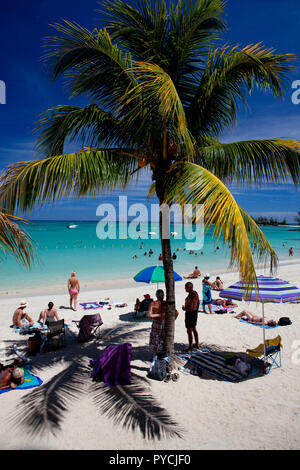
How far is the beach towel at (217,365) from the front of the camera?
5.48 m

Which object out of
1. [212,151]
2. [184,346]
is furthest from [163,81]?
[184,346]

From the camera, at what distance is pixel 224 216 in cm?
346

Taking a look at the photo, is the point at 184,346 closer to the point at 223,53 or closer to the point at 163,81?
the point at 163,81

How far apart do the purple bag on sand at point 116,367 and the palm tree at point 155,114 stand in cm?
91

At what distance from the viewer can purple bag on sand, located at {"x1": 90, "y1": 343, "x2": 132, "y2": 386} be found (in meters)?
5.27

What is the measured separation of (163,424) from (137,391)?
3.19ft

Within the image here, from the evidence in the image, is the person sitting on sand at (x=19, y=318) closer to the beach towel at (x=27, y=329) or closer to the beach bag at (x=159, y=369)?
the beach towel at (x=27, y=329)

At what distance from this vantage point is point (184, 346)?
713 centimetres

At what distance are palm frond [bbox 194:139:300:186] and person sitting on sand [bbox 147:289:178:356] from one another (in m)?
2.79

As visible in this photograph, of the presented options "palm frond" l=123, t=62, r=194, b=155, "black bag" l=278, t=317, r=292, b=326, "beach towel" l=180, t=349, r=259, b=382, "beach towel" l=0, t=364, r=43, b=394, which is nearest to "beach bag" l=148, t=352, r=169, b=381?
"beach towel" l=180, t=349, r=259, b=382

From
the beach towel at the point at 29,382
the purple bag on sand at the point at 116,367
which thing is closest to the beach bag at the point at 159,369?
the purple bag on sand at the point at 116,367

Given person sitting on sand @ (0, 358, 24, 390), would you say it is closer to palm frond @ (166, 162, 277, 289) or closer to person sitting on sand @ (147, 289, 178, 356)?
person sitting on sand @ (147, 289, 178, 356)
